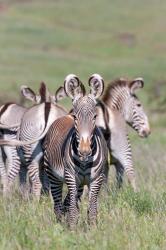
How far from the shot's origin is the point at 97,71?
45.4 m

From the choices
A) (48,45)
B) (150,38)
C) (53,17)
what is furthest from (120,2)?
(48,45)

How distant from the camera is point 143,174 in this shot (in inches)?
515

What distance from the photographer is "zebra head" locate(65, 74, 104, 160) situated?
740cm

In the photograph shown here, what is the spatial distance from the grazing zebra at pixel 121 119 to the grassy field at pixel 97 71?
436mm

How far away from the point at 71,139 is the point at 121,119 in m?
3.54

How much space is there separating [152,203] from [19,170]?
335 centimetres

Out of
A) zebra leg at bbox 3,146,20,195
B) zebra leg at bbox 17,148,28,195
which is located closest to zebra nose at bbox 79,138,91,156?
zebra leg at bbox 17,148,28,195

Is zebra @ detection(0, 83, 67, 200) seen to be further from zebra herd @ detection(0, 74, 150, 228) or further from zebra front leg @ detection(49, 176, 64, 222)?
zebra front leg @ detection(49, 176, 64, 222)

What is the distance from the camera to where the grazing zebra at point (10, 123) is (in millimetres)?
11508

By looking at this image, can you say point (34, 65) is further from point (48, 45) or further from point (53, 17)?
point (53, 17)

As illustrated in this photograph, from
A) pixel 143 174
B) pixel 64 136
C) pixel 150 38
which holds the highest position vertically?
pixel 150 38

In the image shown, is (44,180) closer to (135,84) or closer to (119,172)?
(119,172)

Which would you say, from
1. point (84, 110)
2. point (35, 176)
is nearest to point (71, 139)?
point (84, 110)

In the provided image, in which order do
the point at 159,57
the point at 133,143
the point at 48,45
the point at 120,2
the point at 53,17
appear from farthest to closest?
the point at 120,2 → the point at 53,17 → the point at 48,45 → the point at 159,57 → the point at 133,143
